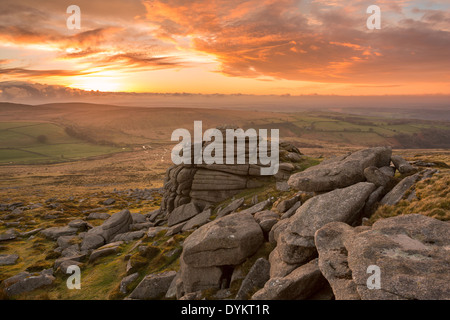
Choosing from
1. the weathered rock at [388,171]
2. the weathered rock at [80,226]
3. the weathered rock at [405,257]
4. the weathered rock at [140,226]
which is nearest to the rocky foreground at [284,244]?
the weathered rock at [405,257]

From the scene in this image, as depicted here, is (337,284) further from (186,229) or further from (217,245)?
(186,229)

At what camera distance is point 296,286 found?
44.4ft

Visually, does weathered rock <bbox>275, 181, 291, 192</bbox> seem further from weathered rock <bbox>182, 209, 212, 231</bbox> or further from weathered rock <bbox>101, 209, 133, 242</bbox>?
weathered rock <bbox>101, 209, 133, 242</bbox>

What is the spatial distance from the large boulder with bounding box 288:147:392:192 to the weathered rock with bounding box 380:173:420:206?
3165 millimetres

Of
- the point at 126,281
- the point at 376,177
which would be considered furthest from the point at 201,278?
the point at 376,177

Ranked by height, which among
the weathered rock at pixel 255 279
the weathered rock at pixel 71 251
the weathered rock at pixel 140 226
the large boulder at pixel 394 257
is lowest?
the weathered rock at pixel 71 251

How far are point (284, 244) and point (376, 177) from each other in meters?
10.3

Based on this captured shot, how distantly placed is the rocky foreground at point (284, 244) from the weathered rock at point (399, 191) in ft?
0.24

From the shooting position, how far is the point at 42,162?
182m

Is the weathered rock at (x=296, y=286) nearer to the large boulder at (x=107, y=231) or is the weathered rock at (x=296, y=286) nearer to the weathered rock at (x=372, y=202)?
the weathered rock at (x=372, y=202)

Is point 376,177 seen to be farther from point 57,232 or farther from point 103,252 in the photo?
point 57,232

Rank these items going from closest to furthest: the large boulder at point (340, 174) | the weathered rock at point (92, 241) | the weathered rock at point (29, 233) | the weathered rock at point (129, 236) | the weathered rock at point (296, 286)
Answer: the weathered rock at point (296, 286) < the large boulder at point (340, 174) < the weathered rock at point (92, 241) < the weathered rock at point (129, 236) < the weathered rock at point (29, 233)

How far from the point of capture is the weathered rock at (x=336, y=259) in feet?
38.3

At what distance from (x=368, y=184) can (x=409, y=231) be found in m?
6.62
